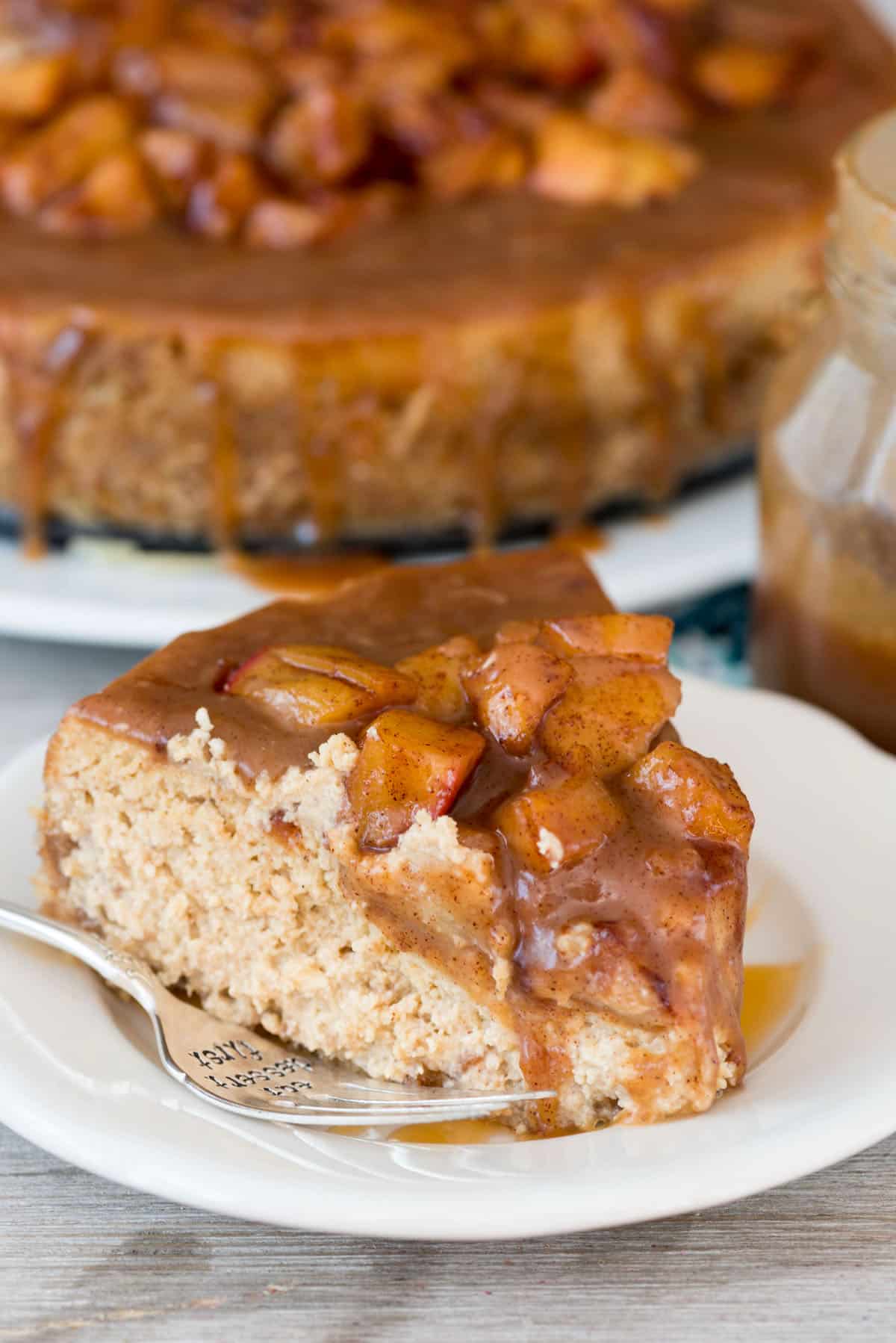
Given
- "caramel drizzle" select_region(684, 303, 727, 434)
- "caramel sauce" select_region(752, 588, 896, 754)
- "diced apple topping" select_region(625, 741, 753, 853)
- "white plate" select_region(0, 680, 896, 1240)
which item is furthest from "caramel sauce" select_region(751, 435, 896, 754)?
"diced apple topping" select_region(625, 741, 753, 853)

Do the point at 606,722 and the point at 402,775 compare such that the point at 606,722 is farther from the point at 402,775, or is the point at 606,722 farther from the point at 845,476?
the point at 845,476

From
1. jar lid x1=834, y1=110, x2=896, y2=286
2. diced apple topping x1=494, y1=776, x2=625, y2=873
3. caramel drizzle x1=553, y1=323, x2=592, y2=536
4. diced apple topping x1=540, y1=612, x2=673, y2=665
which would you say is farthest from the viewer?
caramel drizzle x1=553, y1=323, x2=592, y2=536

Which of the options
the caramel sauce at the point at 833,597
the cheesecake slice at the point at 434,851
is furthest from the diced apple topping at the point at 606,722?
the caramel sauce at the point at 833,597

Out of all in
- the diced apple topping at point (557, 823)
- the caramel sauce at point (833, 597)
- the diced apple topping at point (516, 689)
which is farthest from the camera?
the caramel sauce at point (833, 597)

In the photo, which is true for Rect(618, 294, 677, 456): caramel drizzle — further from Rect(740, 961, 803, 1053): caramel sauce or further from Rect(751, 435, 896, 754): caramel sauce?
Rect(740, 961, 803, 1053): caramel sauce

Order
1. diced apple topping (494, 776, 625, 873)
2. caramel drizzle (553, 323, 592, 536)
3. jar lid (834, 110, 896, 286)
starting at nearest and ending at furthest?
diced apple topping (494, 776, 625, 873), jar lid (834, 110, 896, 286), caramel drizzle (553, 323, 592, 536)

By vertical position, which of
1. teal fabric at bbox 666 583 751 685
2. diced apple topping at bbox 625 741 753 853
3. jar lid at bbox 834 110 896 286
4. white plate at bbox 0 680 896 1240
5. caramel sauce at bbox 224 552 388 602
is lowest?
teal fabric at bbox 666 583 751 685

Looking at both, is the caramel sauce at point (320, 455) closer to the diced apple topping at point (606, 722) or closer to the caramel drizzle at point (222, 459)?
the caramel drizzle at point (222, 459)
